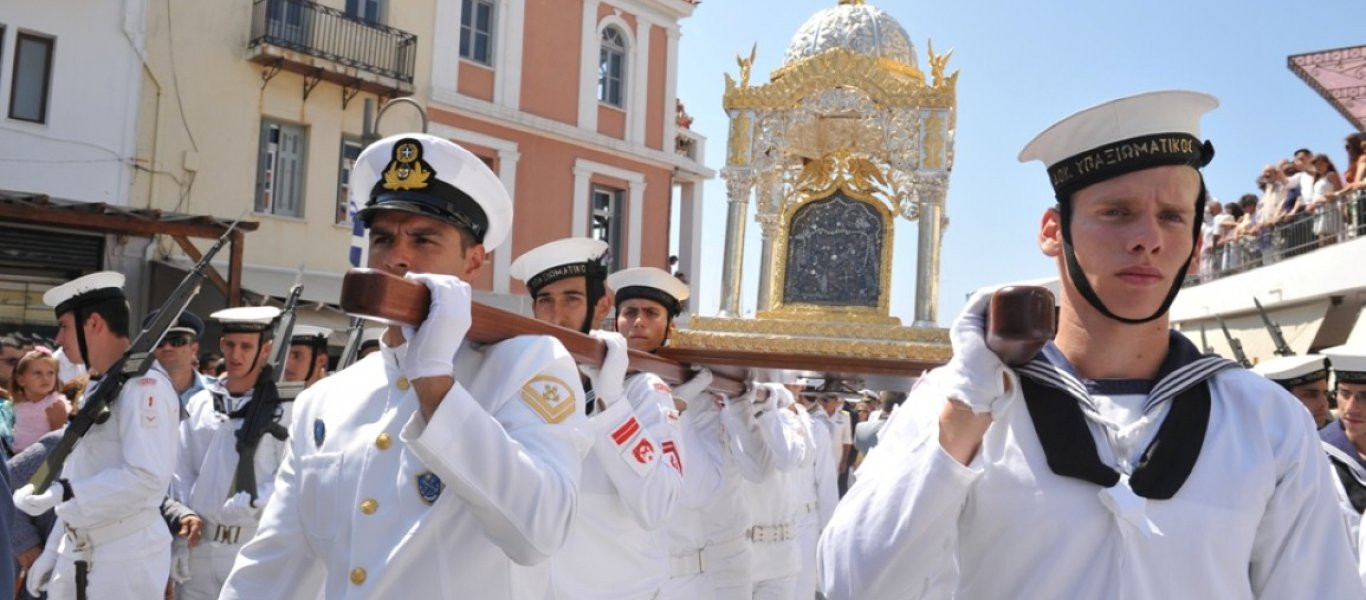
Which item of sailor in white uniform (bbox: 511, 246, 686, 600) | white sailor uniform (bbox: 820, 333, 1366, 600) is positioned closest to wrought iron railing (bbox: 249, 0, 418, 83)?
sailor in white uniform (bbox: 511, 246, 686, 600)

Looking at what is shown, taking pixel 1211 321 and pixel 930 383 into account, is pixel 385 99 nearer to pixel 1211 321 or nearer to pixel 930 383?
pixel 1211 321

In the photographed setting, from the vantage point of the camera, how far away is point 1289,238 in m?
13.9

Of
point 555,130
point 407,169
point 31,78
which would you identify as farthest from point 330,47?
point 407,169

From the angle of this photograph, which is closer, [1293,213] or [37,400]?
[37,400]

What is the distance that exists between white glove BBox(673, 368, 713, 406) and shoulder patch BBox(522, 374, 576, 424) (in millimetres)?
2934

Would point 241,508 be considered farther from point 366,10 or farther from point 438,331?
point 366,10

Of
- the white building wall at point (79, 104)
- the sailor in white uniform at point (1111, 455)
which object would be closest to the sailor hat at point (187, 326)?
the sailor in white uniform at point (1111, 455)

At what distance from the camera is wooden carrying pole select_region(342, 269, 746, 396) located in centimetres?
184

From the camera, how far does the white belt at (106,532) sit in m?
4.64

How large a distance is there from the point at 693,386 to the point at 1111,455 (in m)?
3.44

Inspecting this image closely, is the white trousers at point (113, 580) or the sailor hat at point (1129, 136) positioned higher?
the sailor hat at point (1129, 136)

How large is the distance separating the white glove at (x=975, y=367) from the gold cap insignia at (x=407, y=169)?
4.18 feet

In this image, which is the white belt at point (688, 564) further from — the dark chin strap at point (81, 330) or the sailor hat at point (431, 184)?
the sailor hat at point (431, 184)

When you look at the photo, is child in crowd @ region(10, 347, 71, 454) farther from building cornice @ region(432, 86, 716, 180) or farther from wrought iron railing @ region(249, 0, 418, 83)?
building cornice @ region(432, 86, 716, 180)
